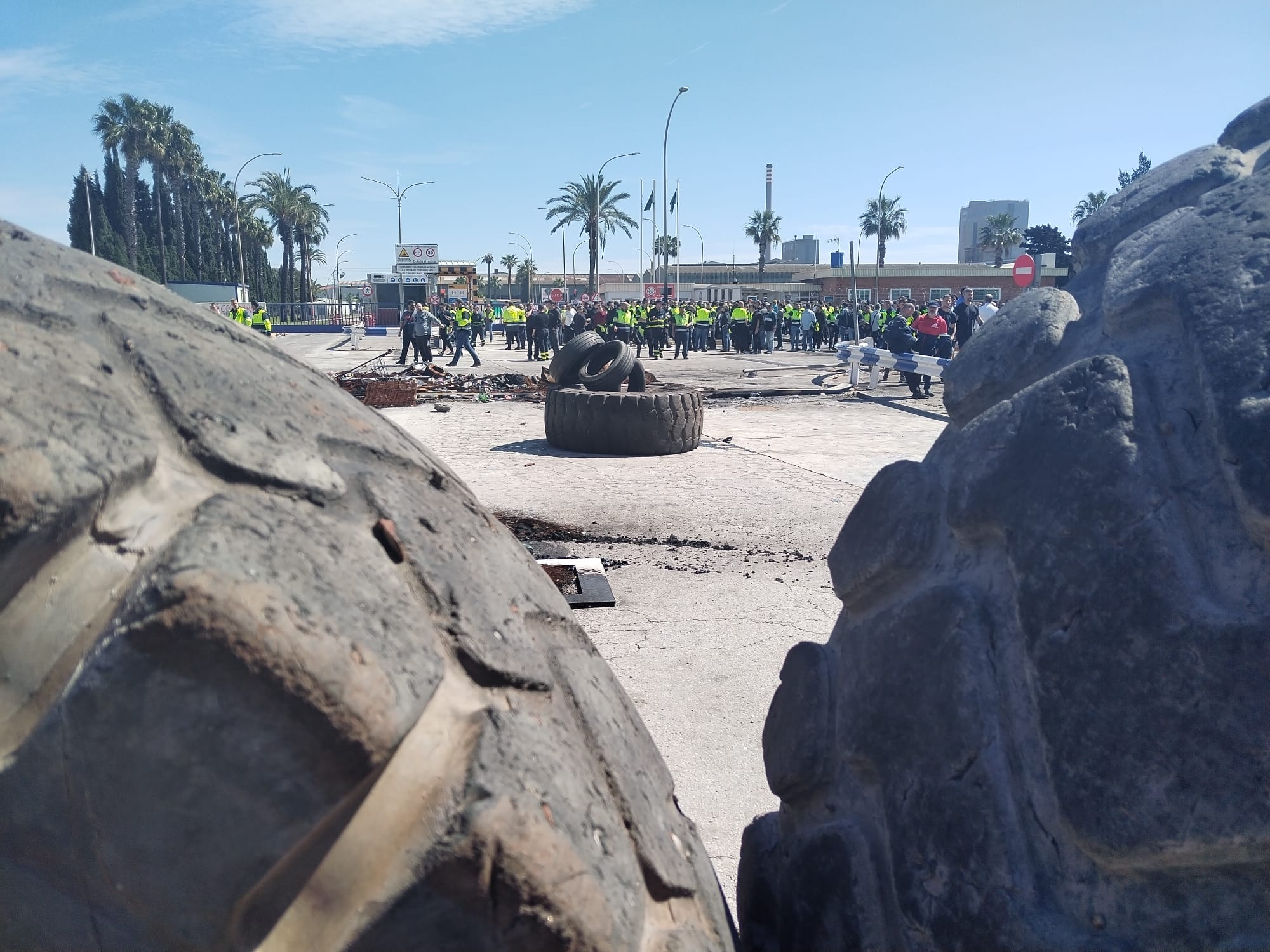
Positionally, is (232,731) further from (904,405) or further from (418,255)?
(418,255)

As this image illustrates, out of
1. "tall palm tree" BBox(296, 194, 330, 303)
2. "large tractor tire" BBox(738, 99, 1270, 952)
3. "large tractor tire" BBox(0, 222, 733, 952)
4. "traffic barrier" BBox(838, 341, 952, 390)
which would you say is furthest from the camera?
"tall palm tree" BBox(296, 194, 330, 303)

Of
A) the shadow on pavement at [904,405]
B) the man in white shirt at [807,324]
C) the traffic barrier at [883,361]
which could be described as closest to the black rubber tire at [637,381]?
the shadow on pavement at [904,405]

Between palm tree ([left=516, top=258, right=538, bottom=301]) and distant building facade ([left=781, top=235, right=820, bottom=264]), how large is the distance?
31835 mm

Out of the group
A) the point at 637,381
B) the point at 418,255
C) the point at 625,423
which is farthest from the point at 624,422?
the point at 418,255

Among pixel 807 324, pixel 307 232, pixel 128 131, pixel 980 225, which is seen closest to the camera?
pixel 807 324

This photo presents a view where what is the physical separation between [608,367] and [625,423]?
2.14 metres

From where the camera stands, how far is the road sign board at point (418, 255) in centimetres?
5956

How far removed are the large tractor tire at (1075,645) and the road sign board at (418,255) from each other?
60.9 meters

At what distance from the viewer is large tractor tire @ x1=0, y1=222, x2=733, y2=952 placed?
912 mm

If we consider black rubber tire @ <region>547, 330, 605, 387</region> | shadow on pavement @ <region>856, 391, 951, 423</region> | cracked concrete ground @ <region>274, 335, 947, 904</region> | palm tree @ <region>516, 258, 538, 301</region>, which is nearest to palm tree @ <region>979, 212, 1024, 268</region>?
palm tree @ <region>516, 258, 538, 301</region>

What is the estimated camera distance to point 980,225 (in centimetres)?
10800

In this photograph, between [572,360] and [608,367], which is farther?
[572,360]

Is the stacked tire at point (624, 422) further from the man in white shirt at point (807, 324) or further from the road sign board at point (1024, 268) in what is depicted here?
the man in white shirt at point (807, 324)

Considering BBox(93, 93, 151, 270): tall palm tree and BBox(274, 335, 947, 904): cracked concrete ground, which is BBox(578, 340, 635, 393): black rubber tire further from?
BBox(93, 93, 151, 270): tall palm tree
